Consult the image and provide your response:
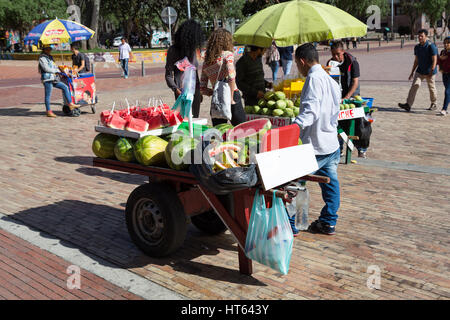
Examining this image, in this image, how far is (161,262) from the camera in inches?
178

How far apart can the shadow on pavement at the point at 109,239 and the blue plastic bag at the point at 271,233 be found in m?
0.38

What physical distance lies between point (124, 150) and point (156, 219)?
2.27ft

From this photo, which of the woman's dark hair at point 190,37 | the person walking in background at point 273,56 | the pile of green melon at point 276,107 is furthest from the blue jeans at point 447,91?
the woman's dark hair at point 190,37

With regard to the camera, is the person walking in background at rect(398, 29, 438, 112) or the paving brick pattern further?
the person walking in background at rect(398, 29, 438, 112)

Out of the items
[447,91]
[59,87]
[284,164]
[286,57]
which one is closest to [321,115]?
[284,164]

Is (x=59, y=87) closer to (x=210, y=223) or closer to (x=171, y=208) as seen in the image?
(x=210, y=223)

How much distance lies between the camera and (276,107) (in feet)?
21.0

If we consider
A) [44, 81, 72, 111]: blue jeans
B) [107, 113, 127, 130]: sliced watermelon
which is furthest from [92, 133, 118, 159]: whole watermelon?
[44, 81, 72, 111]: blue jeans

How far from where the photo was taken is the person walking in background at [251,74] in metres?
6.61

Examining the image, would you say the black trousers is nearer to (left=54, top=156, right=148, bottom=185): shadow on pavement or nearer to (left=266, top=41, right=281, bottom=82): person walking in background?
(left=54, top=156, right=148, bottom=185): shadow on pavement

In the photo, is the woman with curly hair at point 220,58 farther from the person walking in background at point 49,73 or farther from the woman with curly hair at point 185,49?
the person walking in background at point 49,73

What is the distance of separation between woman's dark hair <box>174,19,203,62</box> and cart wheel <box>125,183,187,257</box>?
7.93 ft

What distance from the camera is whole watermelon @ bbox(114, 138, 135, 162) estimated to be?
450 centimetres
